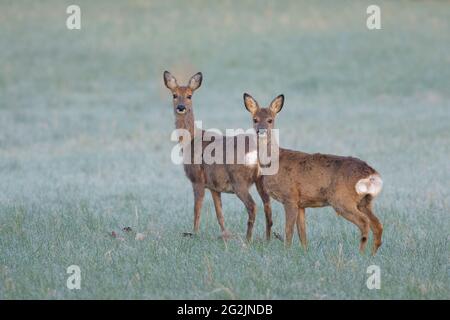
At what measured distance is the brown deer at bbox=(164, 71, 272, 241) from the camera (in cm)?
982

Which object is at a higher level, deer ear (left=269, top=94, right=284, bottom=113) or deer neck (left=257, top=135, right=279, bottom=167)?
deer ear (left=269, top=94, right=284, bottom=113)

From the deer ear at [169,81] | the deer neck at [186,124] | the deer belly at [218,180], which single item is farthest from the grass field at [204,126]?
the deer ear at [169,81]

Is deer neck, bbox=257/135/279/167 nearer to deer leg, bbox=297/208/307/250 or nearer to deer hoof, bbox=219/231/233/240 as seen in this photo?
deer leg, bbox=297/208/307/250

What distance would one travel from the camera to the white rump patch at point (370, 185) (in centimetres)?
878

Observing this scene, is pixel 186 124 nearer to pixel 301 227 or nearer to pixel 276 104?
pixel 276 104

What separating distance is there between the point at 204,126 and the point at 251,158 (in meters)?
11.5

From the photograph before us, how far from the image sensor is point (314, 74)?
1145 inches

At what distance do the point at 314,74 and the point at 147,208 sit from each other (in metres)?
18.0

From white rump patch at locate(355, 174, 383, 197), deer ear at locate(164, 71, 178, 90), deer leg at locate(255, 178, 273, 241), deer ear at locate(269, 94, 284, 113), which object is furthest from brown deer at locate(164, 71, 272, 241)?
white rump patch at locate(355, 174, 383, 197)

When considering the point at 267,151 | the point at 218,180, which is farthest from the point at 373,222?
the point at 218,180

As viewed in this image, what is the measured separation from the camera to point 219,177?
33.0ft

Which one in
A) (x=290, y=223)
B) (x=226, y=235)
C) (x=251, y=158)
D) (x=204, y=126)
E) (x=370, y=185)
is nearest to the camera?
(x=370, y=185)

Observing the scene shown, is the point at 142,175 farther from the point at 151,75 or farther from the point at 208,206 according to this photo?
the point at 151,75

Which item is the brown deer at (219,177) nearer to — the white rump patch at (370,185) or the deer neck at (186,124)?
the deer neck at (186,124)
